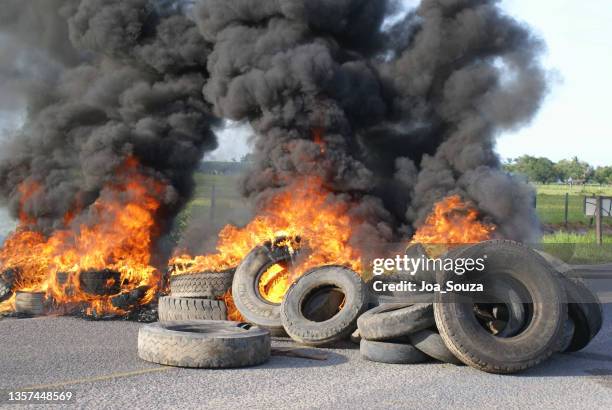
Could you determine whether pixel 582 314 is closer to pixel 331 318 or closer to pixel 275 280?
pixel 331 318

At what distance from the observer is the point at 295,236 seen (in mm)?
11758

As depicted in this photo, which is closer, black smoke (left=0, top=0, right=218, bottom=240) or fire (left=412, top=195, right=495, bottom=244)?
fire (left=412, top=195, right=495, bottom=244)

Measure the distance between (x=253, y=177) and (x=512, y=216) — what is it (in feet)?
16.8

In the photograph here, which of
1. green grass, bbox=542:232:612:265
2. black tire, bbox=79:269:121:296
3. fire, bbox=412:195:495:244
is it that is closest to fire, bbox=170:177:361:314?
black tire, bbox=79:269:121:296

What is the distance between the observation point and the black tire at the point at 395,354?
26.9 ft

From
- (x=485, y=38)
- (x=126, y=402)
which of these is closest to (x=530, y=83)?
(x=485, y=38)

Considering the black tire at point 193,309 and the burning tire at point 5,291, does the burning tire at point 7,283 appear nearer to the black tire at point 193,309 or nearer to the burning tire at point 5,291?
the burning tire at point 5,291

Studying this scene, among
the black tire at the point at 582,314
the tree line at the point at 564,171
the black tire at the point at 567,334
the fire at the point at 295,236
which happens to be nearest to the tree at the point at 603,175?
the tree line at the point at 564,171

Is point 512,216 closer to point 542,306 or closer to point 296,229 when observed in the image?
point 296,229

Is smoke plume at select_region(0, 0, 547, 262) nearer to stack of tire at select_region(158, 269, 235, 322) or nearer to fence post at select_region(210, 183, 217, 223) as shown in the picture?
stack of tire at select_region(158, 269, 235, 322)

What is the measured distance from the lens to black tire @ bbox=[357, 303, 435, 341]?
320 inches

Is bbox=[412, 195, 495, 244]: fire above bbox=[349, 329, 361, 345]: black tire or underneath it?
above

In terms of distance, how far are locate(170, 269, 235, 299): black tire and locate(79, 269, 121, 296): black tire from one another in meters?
1.58

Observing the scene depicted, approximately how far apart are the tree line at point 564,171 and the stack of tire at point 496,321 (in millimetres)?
78710
